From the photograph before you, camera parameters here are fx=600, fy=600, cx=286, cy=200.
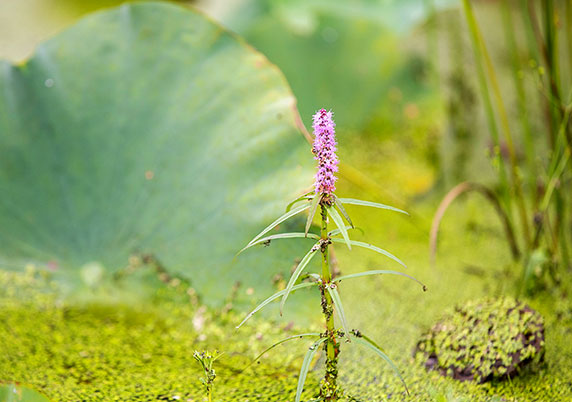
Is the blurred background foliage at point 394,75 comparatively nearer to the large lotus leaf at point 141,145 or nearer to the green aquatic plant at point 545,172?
the green aquatic plant at point 545,172

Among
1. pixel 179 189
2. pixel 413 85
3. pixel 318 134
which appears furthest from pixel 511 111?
pixel 318 134

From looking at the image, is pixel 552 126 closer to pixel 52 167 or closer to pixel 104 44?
pixel 104 44

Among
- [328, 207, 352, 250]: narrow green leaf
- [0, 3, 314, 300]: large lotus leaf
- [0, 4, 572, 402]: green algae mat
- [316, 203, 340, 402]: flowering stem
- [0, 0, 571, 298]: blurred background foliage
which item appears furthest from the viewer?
[0, 0, 571, 298]: blurred background foliage

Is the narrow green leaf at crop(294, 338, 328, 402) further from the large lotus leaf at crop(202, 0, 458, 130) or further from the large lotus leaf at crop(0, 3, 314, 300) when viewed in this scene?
the large lotus leaf at crop(202, 0, 458, 130)

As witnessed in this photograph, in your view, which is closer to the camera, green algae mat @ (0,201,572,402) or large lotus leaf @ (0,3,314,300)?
green algae mat @ (0,201,572,402)

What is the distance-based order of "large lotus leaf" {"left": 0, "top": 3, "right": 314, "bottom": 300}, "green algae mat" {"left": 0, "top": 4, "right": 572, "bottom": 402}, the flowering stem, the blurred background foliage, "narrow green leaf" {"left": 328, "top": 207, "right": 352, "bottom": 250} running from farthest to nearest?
the blurred background foliage → "large lotus leaf" {"left": 0, "top": 3, "right": 314, "bottom": 300} → "green algae mat" {"left": 0, "top": 4, "right": 572, "bottom": 402} → the flowering stem → "narrow green leaf" {"left": 328, "top": 207, "right": 352, "bottom": 250}

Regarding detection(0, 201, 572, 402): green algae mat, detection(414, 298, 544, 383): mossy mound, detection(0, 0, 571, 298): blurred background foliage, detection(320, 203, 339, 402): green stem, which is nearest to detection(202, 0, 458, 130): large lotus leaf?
detection(0, 0, 571, 298): blurred background foliage
